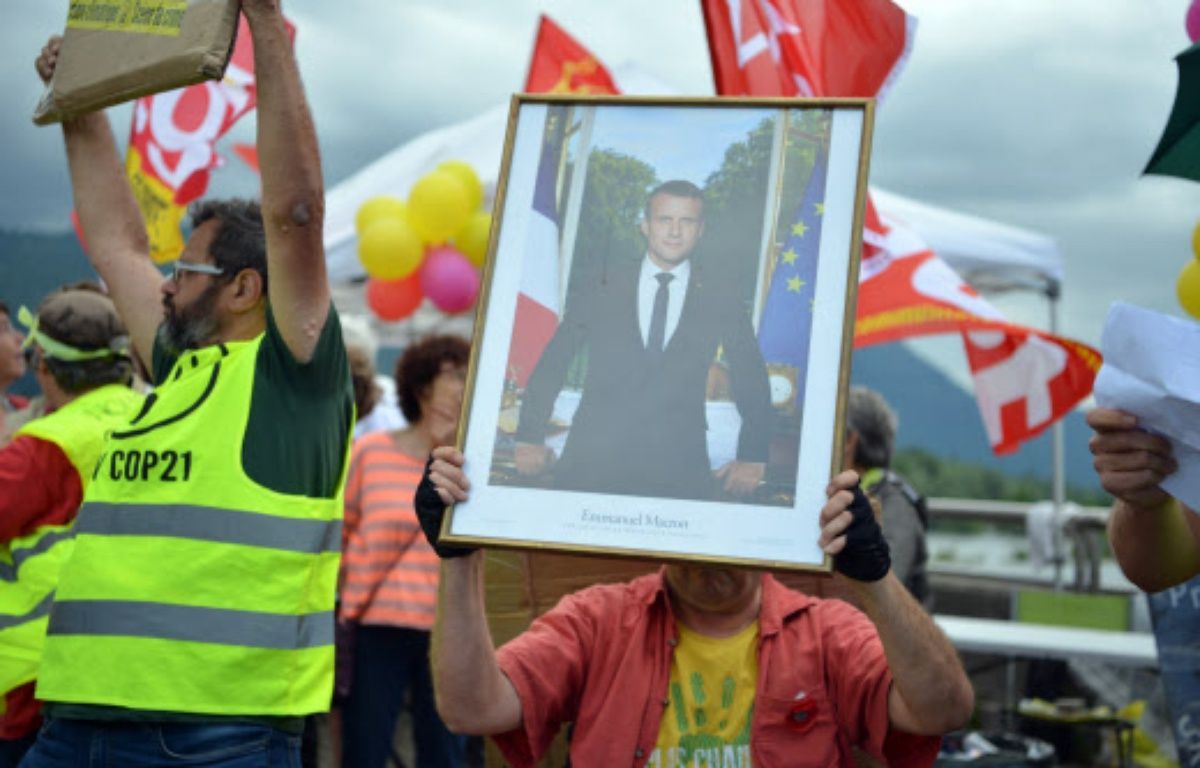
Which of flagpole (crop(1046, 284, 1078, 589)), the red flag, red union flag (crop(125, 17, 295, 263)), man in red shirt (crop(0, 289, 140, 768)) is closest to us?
man in red shirt (crop(0, 289, 140, 768))

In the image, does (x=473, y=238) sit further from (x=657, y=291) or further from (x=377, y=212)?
(x=657, y=291)

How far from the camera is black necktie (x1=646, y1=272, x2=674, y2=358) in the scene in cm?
199

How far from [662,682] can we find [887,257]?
2.67 metres

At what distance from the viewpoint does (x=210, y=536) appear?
2199mm

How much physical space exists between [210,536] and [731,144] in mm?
1074

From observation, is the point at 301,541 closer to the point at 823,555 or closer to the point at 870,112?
the point at 823,555

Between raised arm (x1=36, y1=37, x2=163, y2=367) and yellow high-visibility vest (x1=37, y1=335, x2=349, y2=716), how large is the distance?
60cm

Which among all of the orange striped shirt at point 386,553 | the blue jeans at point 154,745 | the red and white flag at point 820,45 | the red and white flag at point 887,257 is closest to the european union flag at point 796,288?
the blue jeans at point 154,745

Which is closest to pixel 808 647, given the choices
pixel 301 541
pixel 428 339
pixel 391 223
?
pixel 301 541

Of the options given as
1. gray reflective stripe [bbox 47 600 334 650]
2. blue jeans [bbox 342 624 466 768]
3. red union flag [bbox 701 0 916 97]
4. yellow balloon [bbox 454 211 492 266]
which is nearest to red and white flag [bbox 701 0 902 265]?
red union flag [bbox 701 0 916 97]

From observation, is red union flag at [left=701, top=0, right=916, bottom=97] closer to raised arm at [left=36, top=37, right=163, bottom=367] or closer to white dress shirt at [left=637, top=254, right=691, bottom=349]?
raised arm at [left=36, top=37, right=163, bottom=367]

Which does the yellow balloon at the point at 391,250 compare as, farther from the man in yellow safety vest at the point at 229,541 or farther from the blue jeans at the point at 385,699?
the man in yellow safety vest at the point at 229,541

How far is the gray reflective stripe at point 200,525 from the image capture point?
220 centimetres

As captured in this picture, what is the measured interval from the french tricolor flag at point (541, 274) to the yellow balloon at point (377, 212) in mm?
6515
